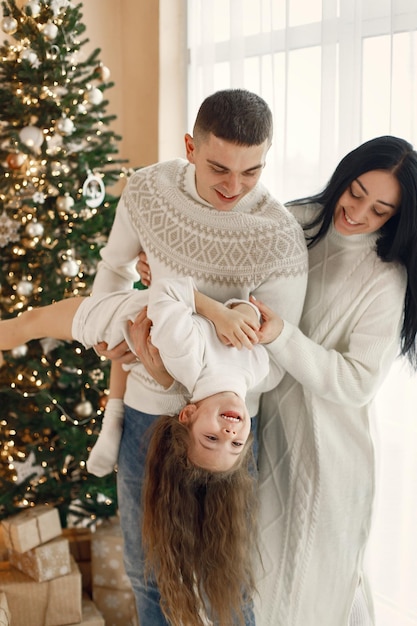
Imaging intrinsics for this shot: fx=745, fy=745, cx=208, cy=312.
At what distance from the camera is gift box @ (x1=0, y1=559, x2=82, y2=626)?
2631 mm

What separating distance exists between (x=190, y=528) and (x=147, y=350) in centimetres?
43

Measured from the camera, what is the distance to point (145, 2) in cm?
327

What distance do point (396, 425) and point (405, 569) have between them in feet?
1.56

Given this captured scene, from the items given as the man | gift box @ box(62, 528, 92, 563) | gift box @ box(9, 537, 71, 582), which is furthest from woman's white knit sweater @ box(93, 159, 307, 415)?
gift box @ box(62, 528, 92, 563)

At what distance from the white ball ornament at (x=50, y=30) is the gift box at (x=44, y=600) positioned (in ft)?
6.12

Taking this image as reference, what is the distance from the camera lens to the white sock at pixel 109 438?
1.96m

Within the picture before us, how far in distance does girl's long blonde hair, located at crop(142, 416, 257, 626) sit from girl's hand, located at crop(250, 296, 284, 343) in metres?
0.27

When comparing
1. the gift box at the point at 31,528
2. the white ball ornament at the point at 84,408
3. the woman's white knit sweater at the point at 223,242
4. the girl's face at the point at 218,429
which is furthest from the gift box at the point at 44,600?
the girl's face at the point at 218,429

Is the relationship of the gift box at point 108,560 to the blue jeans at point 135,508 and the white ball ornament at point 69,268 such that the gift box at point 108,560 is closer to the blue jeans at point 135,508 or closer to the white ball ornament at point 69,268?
the blue jeans at point 135,508

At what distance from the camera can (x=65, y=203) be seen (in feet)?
8.30

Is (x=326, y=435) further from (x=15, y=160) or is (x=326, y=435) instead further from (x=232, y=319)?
(x=15, y=160)

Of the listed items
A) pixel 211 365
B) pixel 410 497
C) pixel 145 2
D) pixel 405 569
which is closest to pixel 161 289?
pixel 211 365

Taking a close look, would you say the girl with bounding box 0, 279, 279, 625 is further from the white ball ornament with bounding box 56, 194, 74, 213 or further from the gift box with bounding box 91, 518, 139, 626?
the gift box with bounding box 91, 518, 139, 626

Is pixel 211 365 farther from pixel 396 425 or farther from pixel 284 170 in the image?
pixel 284 170
